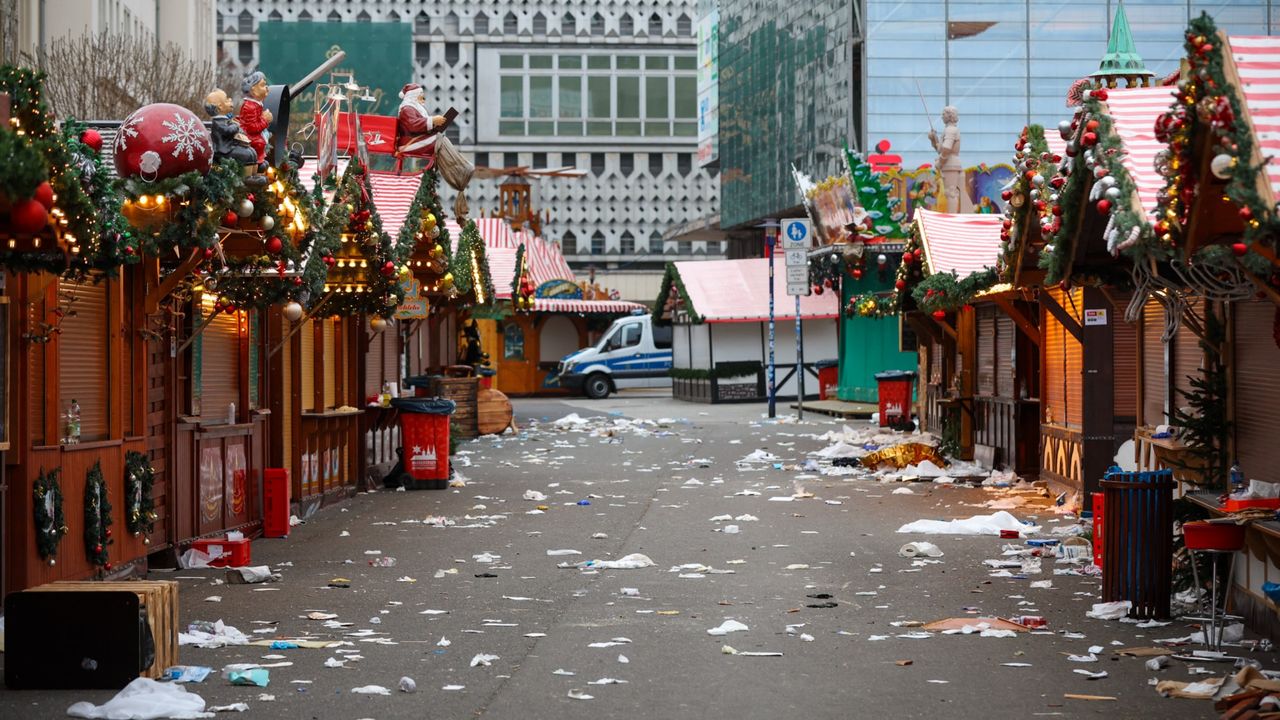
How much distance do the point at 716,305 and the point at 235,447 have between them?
32.0 metres

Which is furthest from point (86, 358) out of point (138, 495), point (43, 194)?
point (43, 194)

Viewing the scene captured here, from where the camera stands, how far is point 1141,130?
10.2m

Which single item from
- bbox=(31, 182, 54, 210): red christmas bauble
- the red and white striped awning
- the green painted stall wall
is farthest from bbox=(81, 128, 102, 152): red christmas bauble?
the red and white striped awning

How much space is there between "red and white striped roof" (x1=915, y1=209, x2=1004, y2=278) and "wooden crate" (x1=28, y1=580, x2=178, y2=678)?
15.6 meters

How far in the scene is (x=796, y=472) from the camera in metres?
22.3

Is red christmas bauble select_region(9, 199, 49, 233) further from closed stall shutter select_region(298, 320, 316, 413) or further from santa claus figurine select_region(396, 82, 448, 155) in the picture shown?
santa claus figurine select_region(396, 82, 448, 155)

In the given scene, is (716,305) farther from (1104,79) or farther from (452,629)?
(452,629)

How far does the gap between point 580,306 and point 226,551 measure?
Answer: 142 feet

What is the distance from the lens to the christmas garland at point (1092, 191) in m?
9.00

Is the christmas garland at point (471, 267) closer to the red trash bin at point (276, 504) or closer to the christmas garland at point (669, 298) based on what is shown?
the red trash bin at point (276, 504)

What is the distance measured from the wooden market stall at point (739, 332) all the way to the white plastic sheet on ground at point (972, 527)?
29986 millimetres

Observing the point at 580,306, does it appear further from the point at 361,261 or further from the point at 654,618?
the point at 654,618

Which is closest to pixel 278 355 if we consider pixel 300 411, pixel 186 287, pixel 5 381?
pixel 300 411

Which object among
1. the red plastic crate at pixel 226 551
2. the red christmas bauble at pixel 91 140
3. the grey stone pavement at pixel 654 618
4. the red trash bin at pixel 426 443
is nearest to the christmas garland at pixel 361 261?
the grey stone pavement at pixel 654 618
